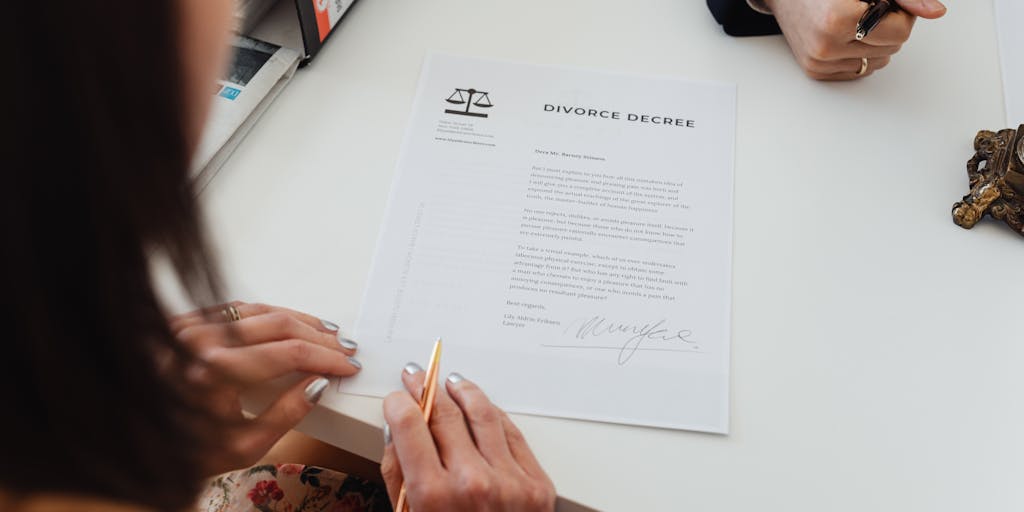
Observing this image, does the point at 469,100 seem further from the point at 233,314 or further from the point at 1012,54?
the point at 1012,54

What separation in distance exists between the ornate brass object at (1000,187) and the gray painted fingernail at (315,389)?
602 millimetres

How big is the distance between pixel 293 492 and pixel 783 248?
523 millimetres

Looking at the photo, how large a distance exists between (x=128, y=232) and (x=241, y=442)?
0.33 m

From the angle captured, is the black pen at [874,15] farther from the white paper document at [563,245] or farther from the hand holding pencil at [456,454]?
the hand holding pencil at [456,454]

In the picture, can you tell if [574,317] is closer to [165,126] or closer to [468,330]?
[468,330]

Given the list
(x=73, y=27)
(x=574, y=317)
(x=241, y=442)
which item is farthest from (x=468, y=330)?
(x=73, y=27)

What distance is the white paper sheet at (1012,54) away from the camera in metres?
0.83

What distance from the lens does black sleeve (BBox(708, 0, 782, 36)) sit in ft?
2.81

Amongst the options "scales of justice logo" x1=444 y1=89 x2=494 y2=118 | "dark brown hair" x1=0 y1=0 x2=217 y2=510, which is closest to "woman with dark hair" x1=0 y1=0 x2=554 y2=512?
"dark brown hair" x1=0 y1=0 x2=217 y2=510

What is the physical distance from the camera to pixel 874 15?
782 mm

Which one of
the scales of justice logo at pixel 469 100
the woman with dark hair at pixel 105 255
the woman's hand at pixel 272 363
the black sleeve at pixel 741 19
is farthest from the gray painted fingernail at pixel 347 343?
the black sleeve at pixel 741 19

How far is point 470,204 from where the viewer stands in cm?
72

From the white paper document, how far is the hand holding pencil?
0.02 meters
